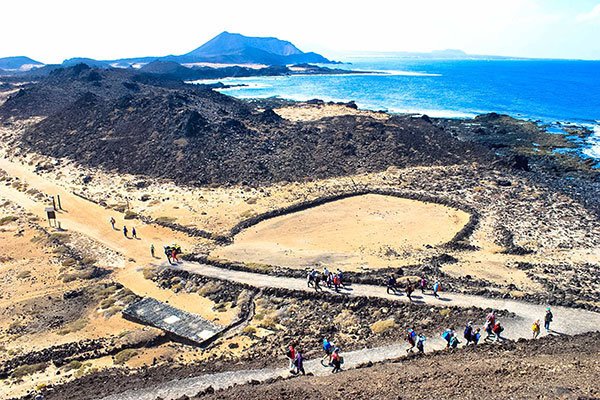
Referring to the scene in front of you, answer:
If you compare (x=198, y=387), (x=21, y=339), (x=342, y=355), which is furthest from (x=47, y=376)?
(x=342, y=355)

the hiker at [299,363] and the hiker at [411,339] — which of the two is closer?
the hiker at [299,363]

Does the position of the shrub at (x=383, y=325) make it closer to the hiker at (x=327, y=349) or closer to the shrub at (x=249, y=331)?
the hiker at (x=327, y=349)

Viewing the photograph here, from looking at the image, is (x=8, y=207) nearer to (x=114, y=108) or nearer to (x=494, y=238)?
(x=114, y=108)

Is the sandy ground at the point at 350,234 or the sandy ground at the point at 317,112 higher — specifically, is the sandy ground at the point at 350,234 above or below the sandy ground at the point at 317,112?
below

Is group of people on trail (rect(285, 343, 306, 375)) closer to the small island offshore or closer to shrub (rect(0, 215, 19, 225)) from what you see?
the small island offshore

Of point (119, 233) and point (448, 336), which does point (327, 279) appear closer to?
point (448, 336)

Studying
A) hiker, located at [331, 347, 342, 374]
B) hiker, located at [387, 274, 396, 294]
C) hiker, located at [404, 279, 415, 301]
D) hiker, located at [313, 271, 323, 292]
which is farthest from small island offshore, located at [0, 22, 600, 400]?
hiker, located at [313, 271, 323, 292]

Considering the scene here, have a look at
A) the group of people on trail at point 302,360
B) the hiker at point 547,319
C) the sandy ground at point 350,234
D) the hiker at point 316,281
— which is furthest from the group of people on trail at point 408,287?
the group of people on trail at point 302,360
